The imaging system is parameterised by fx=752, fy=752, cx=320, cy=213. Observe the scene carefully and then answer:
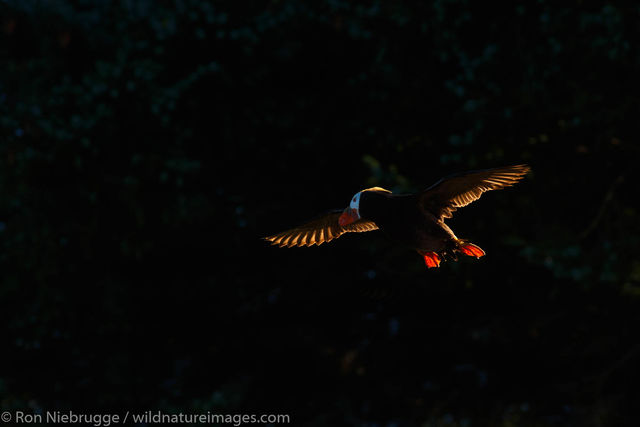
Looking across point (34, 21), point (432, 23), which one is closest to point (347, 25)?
point (432, 23)

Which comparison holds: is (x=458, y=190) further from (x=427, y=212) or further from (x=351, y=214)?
(x=351, y=214)

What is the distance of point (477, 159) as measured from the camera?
22.1ft

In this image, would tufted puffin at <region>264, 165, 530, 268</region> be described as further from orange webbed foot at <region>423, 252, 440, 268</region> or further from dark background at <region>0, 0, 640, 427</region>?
dark background at <region>0, 0, 640, 427</region>

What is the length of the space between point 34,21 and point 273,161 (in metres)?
2.94

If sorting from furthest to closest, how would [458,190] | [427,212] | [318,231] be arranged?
[318,231]
[458,190]
[427,212]

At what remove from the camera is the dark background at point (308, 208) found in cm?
670

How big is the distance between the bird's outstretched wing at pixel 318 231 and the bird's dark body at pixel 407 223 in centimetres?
70

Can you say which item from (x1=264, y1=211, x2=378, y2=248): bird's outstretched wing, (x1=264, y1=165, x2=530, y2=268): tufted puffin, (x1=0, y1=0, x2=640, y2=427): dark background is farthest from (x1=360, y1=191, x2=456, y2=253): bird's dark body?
(x1=0, y1=0, x2=640, y2=427): dark background

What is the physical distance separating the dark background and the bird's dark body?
3801 millimetres

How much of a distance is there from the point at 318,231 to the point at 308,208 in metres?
4.36

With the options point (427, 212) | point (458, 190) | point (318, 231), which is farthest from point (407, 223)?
point (318, 231)

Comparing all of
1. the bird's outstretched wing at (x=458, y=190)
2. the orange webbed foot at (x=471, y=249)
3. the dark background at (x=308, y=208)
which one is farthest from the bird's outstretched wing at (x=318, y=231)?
the dark background at (x=308, y=208)

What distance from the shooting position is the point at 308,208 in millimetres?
7816

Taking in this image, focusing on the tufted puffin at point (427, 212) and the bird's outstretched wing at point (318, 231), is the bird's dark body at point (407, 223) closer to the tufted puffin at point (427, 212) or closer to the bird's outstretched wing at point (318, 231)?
the tufted puffin at point (427, 212)
